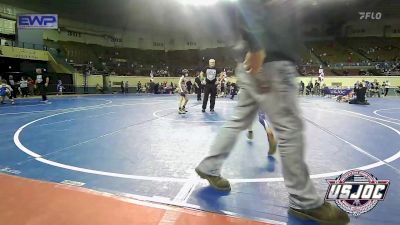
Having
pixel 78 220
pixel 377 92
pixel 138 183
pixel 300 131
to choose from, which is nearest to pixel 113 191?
pixel 138 183

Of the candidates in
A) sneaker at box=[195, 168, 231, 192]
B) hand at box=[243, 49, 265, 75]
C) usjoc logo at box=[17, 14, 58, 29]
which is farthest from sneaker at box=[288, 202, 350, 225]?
usjoc logo at box=[17, 14, 58, 29]

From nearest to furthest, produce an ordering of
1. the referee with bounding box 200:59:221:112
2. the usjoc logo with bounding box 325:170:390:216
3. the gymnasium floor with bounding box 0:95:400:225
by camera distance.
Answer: the usjoc logo with bounding box 325:170:390:216 < the gymnasium floor with bounding box 0:95:400:225 < the referee with bounding box 200:59:221:112

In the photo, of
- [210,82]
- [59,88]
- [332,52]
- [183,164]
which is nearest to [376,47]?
[332,52]

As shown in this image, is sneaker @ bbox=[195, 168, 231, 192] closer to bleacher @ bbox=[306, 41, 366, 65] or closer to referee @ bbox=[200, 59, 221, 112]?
referee @ bbox=[200, 59, 221, 112]

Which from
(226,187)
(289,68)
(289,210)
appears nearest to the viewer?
(289,68)

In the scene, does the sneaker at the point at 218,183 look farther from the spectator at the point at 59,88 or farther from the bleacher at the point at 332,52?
the bleacher at the point at 332,52

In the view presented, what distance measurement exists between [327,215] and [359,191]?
314mm

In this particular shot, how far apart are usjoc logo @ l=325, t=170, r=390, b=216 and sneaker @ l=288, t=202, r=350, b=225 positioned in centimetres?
11

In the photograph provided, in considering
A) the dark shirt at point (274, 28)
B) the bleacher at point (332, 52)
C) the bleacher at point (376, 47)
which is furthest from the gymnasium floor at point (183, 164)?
the bleacher at point (376, 47)

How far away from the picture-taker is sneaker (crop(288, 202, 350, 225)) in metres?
1.94

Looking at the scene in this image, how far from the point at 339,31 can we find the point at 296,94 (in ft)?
139

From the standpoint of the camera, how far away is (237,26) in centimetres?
225

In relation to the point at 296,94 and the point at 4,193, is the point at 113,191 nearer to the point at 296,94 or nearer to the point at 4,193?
the point at 4,193

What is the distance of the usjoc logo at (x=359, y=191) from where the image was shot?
2.04 meters
